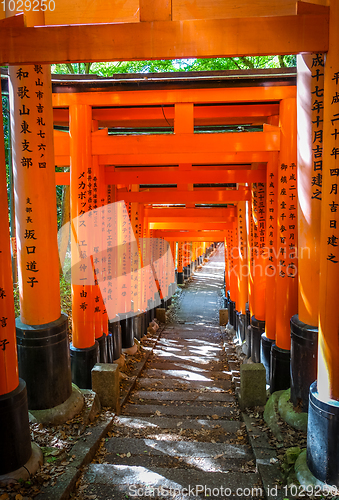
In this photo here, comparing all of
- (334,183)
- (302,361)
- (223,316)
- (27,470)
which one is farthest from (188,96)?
Answer: (223,316)

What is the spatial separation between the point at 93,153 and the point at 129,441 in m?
3.99

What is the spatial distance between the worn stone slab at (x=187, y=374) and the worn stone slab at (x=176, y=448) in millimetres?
2989

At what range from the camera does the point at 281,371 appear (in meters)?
4.84

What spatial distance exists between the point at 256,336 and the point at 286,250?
2.48 metres

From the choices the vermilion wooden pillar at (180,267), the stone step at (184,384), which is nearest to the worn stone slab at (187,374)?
the stone step at (184,384)

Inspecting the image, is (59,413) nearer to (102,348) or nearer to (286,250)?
(102,348)

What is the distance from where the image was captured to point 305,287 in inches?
152

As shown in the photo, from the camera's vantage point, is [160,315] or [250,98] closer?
[250,98]

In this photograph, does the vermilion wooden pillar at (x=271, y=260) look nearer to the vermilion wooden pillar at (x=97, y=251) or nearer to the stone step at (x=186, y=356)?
the vermilion wooden pillar at (x=97, y=251)

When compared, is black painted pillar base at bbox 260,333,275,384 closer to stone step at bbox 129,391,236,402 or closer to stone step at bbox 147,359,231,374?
stone step at bbox 129,391,236,402

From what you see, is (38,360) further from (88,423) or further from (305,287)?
(305,287)

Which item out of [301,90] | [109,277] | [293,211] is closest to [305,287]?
[293,211]

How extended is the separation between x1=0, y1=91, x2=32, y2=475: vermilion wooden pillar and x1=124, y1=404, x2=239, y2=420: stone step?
7.23 ft

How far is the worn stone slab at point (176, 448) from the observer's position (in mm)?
3732
